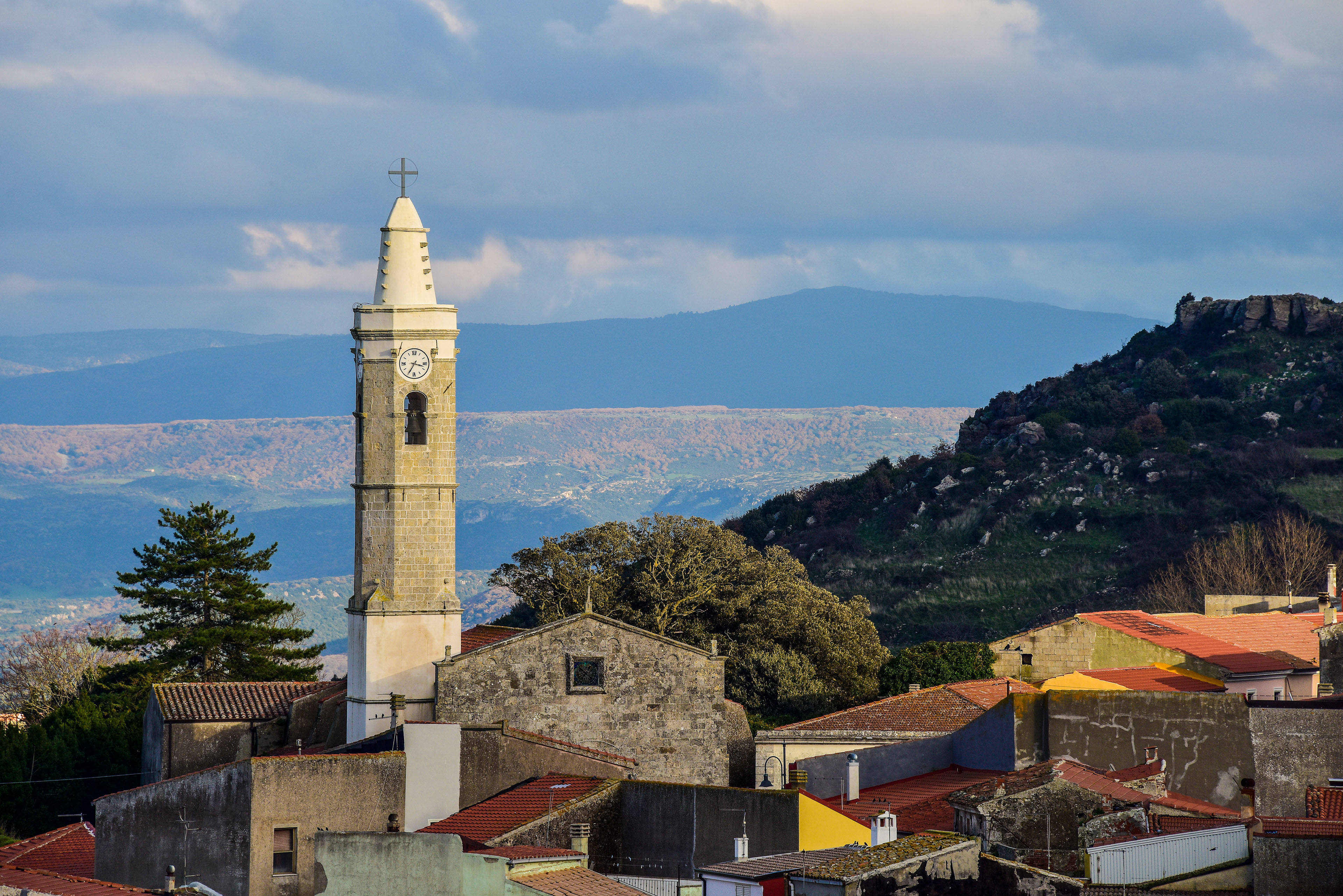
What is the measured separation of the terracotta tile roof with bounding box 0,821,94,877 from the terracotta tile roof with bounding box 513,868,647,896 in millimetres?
9314

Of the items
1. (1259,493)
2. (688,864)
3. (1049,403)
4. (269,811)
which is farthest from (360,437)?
(1049,403)

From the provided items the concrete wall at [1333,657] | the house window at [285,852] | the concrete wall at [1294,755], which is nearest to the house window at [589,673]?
the house window at [285,852]

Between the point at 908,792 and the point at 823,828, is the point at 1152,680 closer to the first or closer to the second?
the point at 908,792

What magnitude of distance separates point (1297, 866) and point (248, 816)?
15.2m

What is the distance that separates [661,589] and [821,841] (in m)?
26.1

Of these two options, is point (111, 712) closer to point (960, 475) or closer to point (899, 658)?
point (899, 658)

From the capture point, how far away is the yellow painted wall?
2636cm

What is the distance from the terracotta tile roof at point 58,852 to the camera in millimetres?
31031

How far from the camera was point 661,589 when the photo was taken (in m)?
52.5

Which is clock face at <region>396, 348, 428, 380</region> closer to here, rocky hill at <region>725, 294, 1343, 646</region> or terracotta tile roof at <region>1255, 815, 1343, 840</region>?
terracotta tile roof at <region>1255, 815, 1343, 840</region>

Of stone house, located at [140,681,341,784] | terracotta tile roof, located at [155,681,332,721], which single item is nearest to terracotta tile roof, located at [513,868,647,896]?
stone house, located at [140,681,341,784]

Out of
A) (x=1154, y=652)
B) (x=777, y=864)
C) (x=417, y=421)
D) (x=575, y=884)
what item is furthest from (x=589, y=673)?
(x=1154, y=652)

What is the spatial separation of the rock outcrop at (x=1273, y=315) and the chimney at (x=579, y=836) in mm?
84320

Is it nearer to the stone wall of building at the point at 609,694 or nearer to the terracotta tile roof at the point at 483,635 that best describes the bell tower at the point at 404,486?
the terracotta tile roof at the point at 483,635
